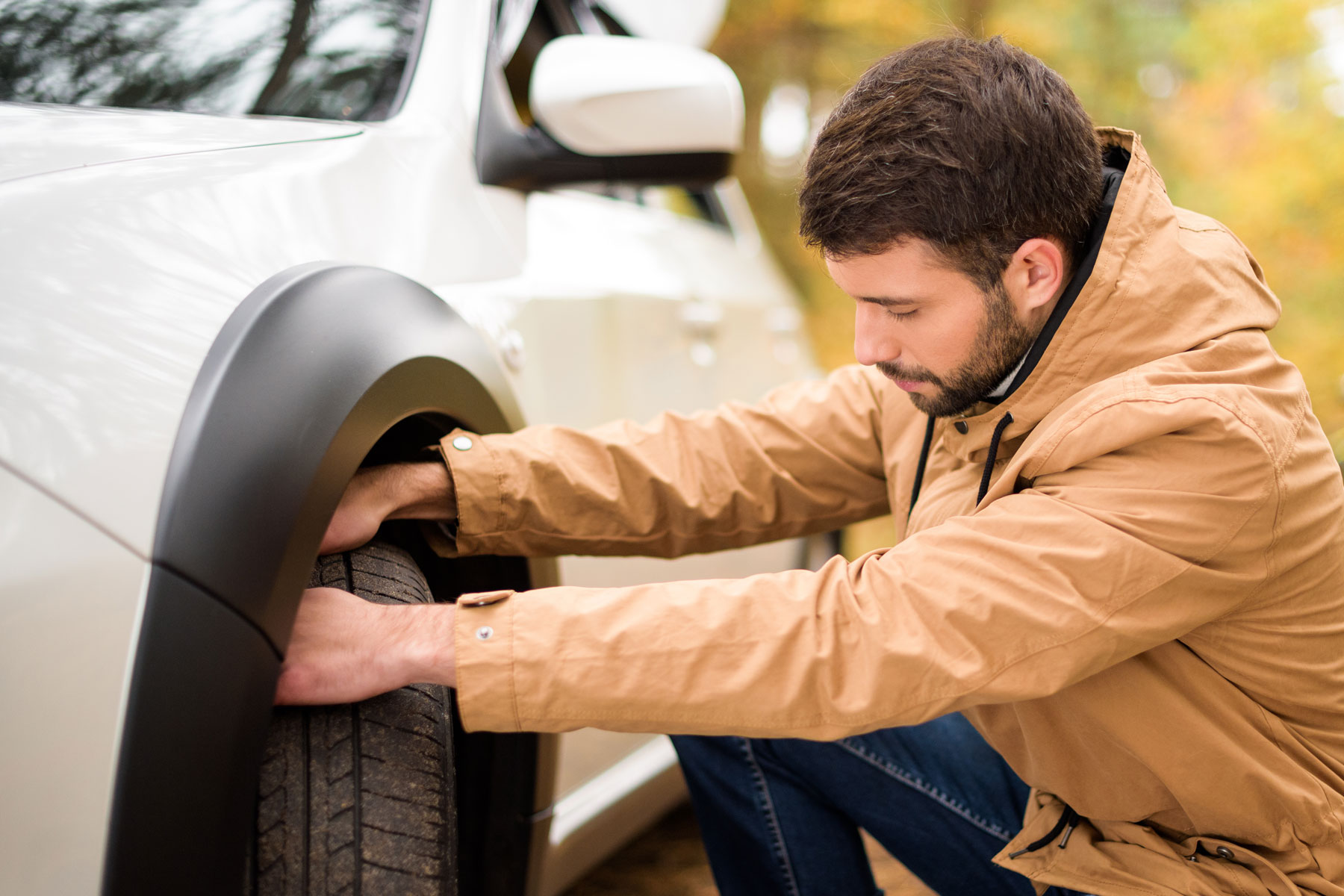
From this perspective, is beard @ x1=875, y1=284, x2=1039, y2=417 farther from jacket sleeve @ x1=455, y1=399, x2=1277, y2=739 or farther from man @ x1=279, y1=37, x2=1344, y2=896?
jacket sleeve @ x1=455, y1=399, x2=1277, y2=739

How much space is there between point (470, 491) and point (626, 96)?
2.21 feet

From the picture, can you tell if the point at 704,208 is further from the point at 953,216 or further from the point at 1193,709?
the point at 1193,709

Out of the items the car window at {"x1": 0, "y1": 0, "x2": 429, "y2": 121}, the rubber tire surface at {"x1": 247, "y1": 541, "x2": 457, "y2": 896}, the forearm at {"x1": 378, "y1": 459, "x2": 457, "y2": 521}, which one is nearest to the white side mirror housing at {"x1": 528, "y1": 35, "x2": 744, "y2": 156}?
the car window at {"x1": 0, "y1": 0, "x2": 429, "y2": 121}

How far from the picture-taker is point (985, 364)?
1375 millimetres

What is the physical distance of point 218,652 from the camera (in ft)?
2.84

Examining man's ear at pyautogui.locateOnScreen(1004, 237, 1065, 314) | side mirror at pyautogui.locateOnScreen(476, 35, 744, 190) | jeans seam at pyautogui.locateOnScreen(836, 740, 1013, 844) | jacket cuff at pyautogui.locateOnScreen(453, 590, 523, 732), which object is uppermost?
side mirror at pyautogui.locateOnScreen(476, 35, 744, 190)

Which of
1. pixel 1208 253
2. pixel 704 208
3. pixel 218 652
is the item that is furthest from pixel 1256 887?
pixel 704 208

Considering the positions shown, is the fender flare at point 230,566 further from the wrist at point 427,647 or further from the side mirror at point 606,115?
the side mirror at point 606,115

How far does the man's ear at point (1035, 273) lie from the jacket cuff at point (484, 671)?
76 cm

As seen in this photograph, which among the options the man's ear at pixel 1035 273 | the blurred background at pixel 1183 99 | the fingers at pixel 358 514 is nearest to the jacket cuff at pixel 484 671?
the fingers at pixel 358 514

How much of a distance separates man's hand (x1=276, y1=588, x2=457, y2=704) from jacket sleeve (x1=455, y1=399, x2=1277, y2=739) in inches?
1.3

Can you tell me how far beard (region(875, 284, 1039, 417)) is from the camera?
4.49 feet

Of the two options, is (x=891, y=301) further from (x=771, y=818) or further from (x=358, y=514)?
(x=771, y=818)

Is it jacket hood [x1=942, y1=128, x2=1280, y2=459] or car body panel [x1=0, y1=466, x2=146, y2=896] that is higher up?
jacket hood [x1=942, y1=128, x2=1280, y2=459]
